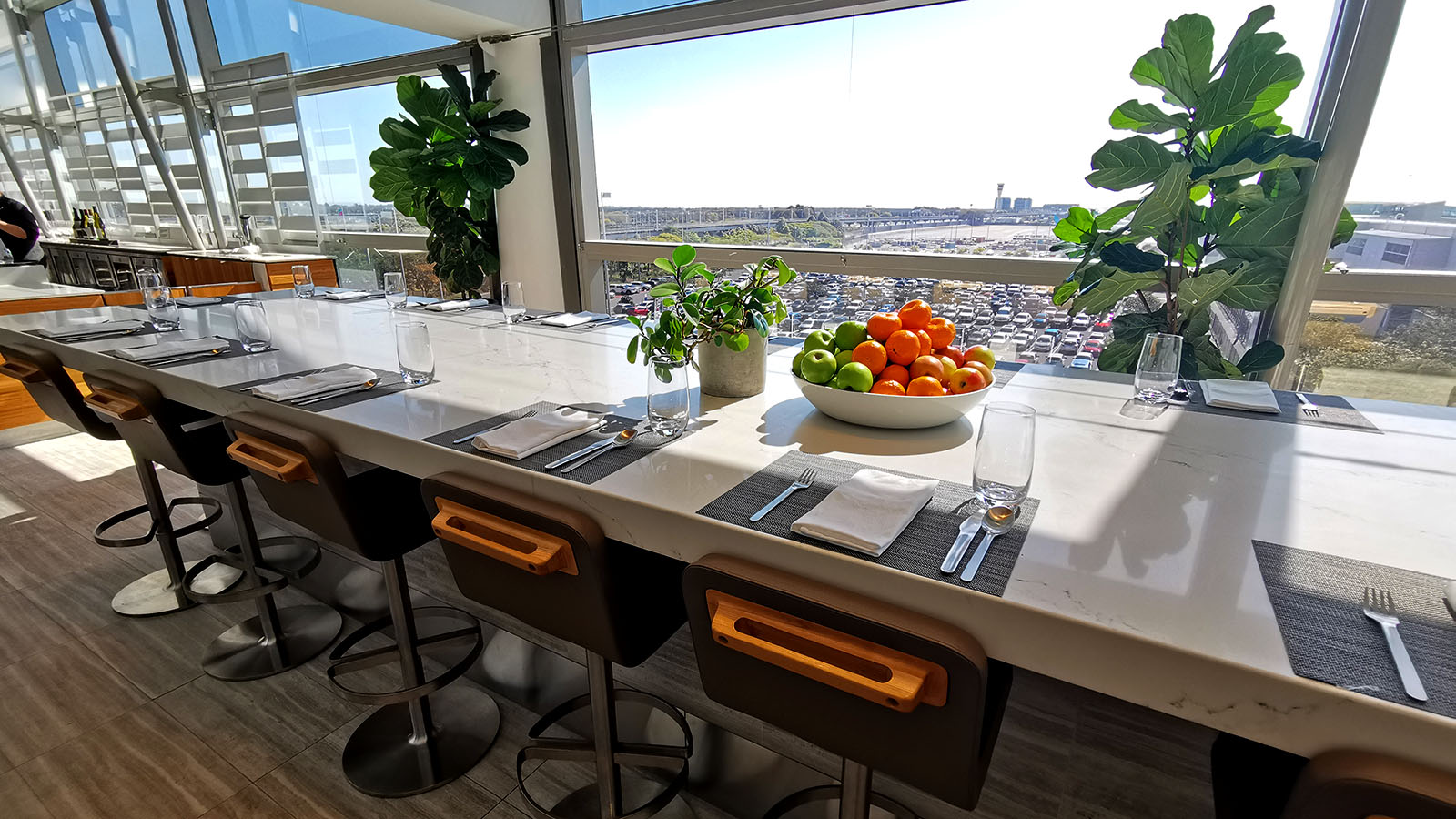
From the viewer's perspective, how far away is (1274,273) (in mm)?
2428

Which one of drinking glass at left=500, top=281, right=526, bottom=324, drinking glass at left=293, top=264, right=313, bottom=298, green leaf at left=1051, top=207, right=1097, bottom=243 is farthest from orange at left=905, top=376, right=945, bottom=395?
drinking glass at left=293, top=264, right=313, bottom=298

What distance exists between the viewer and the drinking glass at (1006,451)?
847mm

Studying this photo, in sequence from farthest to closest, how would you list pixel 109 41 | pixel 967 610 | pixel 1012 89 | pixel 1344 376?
pixel 109 41, pixel 1012 89, pixel 1344 376, pixel 967 610

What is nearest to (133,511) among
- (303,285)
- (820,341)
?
(303,285)

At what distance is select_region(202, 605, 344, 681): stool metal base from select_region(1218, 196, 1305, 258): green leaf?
351 centimetres

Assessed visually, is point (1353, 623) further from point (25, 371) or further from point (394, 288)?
point (25, 371)

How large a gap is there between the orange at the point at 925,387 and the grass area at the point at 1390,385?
7.42 ft

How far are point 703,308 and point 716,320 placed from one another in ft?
0.12

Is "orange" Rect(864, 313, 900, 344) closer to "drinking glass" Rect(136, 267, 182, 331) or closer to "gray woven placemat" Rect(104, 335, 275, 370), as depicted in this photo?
"gray woven placemat" Rect(104, 335, 275, 370)

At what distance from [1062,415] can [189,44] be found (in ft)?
28.8

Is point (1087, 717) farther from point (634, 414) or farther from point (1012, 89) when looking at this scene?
point (1012, 89)

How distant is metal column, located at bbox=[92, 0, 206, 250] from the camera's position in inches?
224

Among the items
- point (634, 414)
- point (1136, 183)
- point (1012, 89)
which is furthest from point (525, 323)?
point (1012, 89)

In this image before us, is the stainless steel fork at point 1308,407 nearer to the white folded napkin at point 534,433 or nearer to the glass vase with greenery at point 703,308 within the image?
the glass vase with greenery at point 703,308
